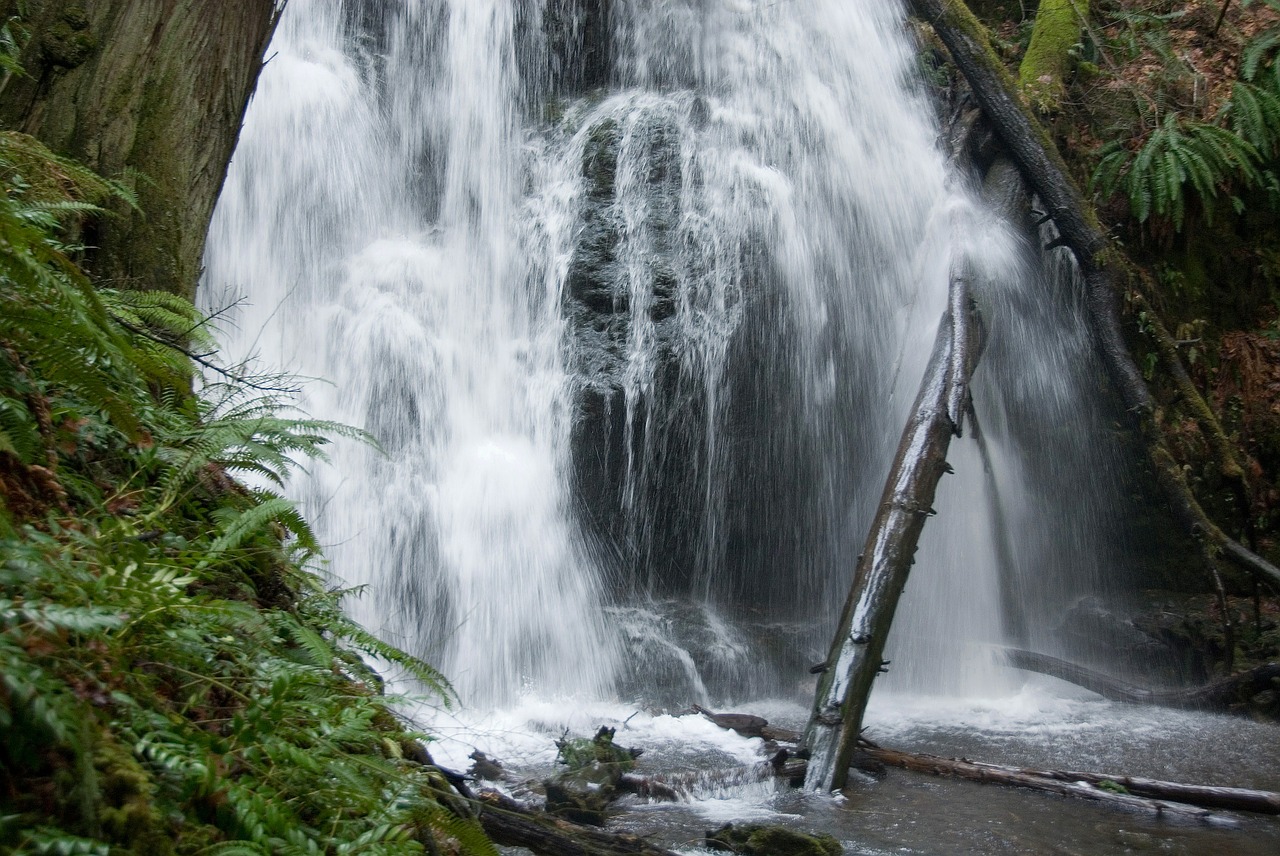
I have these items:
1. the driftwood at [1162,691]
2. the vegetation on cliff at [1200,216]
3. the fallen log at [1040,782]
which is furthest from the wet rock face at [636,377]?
the vegetation on cliff at [1200,216]

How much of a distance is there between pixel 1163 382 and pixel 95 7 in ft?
29.9

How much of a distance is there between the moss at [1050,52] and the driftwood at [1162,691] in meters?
6.03

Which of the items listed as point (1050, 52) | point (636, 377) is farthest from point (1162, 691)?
point (1050, 52)

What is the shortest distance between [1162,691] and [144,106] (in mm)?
8358

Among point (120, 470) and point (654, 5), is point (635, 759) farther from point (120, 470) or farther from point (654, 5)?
point (654, 5)

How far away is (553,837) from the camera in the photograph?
313cm

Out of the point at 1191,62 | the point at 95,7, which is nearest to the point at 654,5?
the point at 1191,62

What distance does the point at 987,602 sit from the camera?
9047 millimetres

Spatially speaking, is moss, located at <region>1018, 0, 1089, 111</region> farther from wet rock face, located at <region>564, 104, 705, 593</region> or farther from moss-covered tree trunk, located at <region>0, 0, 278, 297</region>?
moss-covered tree trunk, located at <region>0, 0, 278, 297</region>

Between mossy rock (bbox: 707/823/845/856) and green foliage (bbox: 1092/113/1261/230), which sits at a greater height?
green foliage (bbox: 1092/113/1261/230)

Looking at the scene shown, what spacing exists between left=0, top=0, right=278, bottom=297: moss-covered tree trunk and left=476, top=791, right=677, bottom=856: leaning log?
2.23 metres

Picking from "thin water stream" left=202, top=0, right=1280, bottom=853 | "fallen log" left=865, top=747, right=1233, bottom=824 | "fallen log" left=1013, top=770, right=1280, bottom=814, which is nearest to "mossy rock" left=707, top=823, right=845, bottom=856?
"fallen log" left=865, top=747, right=1233, bottom=824

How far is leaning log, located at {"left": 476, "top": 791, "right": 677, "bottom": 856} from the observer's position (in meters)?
3.10

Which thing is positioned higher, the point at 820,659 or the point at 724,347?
the point at 724,347
